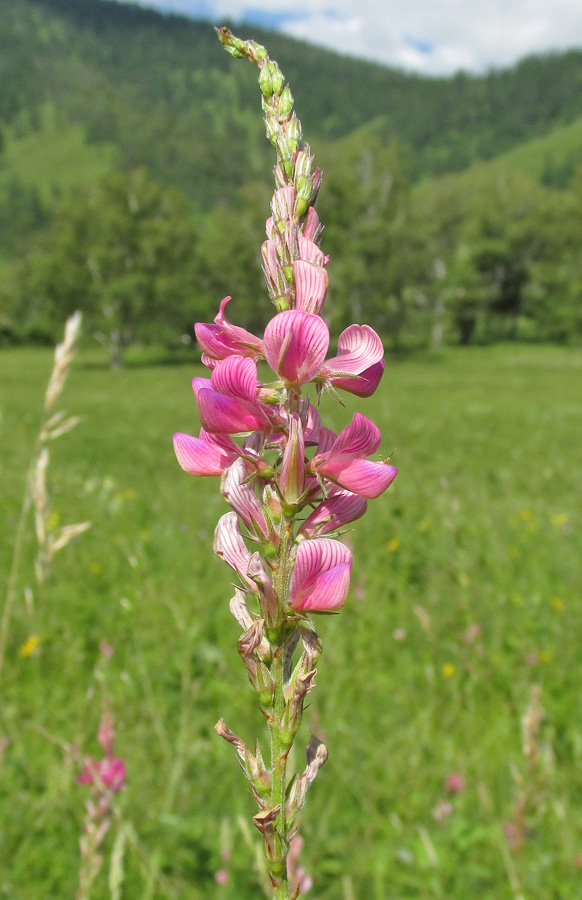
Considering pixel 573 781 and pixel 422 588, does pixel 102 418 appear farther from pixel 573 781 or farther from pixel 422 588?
pixel 573 781

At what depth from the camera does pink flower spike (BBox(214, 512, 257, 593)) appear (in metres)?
0.97

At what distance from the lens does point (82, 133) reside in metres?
162

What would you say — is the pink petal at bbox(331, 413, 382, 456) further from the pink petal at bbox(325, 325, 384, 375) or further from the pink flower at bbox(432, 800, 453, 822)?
the pink flower at bbox(432, 800, 453, 822)

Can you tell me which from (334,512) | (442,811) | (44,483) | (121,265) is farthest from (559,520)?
(121,265)

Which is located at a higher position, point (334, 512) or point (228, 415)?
point (228, 415)

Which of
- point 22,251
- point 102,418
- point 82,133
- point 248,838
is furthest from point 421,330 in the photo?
point 82,133

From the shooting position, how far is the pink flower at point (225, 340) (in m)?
0.99

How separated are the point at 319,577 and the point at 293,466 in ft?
0.49

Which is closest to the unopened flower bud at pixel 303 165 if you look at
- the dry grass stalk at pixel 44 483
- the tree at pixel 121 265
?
the dry grass stalk at pixel 44 483

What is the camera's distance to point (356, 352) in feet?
3.21

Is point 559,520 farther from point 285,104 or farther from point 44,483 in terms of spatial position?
point 285,104

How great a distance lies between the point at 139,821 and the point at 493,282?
175 feet

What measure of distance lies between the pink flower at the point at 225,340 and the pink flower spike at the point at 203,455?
0.13 metres

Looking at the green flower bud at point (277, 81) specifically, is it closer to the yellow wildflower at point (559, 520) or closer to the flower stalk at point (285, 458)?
the flower stalk at point (285, 458)
